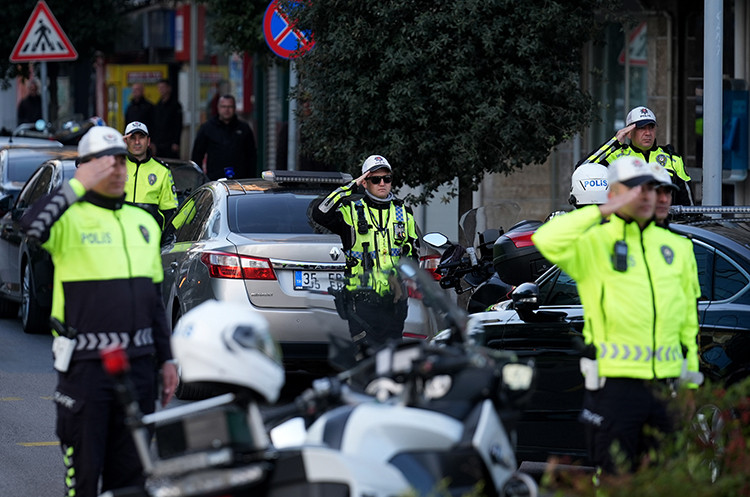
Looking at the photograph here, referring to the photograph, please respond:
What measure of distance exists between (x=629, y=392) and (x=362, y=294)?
1.79m

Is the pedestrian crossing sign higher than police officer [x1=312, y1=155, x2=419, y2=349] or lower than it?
higher

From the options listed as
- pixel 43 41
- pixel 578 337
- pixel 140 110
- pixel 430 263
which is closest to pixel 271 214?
pixel 430 263

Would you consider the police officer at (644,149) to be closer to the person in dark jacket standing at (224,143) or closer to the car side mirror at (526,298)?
the car side mirror at (526,298)

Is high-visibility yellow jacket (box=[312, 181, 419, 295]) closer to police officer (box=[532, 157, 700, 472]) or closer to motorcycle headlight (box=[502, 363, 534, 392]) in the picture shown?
police officer (box=[532, 157, 700, 472])

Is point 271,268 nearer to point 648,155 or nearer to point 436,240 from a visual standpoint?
point 436,240

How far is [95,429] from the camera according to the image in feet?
20.5

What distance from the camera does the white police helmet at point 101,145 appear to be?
20.9 feet

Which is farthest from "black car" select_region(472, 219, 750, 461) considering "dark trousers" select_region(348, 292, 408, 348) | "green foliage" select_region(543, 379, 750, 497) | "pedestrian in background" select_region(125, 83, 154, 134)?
"pedestrian in background" select_region(125, 83, 154, 134)

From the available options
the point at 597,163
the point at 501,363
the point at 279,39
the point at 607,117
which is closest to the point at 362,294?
the point at 501,363

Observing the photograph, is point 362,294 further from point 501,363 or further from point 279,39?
point 279,39

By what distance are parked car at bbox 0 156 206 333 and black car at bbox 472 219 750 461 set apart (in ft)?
20.7

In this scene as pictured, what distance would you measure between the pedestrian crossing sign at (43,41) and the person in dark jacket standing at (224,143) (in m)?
3.01

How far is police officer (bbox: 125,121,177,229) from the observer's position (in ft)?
42.7

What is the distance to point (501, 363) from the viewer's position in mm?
5371
